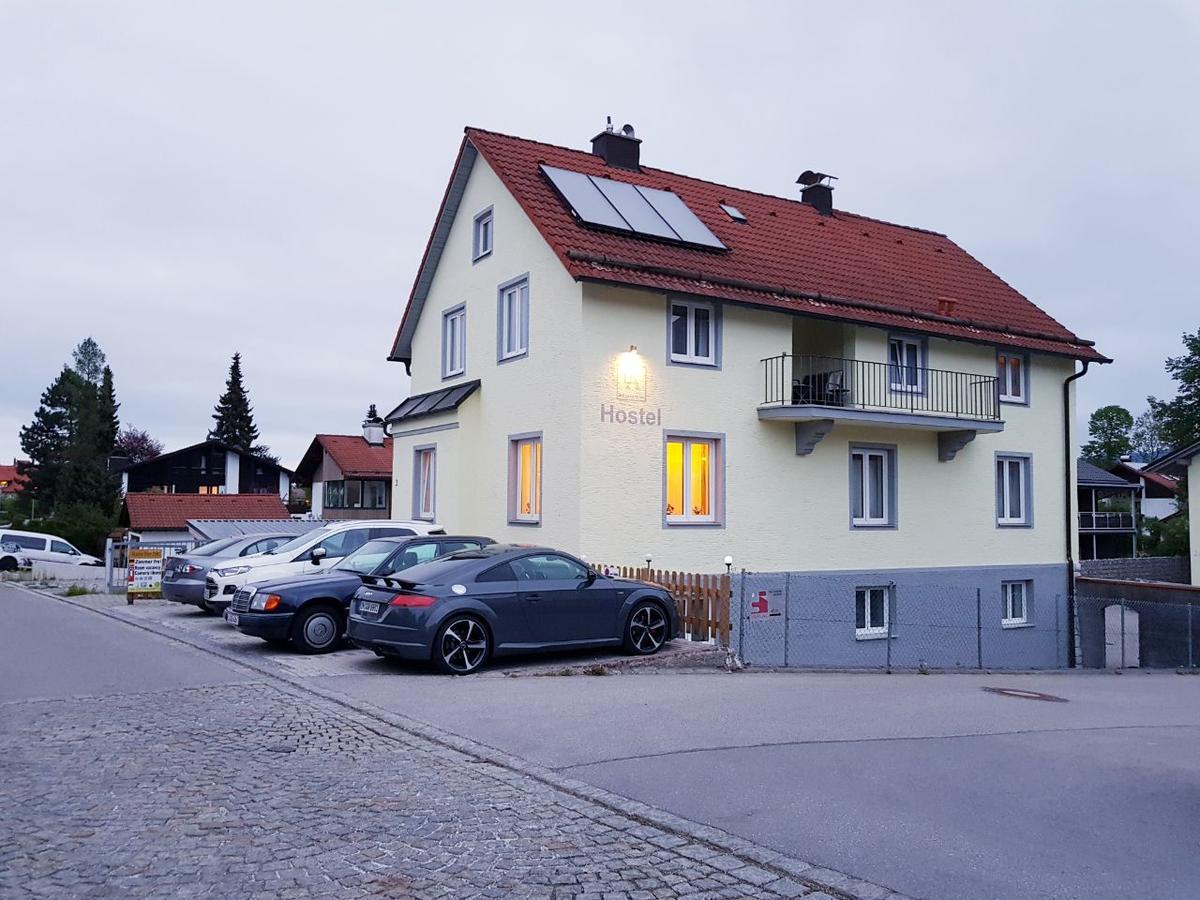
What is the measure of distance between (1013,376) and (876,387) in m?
5.07

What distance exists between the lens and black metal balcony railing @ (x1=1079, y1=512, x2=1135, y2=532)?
62688mm

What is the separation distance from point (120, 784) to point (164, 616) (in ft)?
43.8

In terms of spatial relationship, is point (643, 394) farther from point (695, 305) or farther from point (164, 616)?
point (164, 616)

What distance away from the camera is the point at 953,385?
22078 millimetres

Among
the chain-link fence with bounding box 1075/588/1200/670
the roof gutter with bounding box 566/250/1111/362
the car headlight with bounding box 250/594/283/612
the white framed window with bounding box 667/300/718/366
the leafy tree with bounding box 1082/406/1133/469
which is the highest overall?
the leafy tree with bounding box 1082/406/1133/469

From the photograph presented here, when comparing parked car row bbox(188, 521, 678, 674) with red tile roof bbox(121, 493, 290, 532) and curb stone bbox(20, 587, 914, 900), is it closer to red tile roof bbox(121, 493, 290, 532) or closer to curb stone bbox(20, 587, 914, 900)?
curb stone bbox(20, 587, 914, 900)

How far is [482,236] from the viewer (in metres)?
21.6

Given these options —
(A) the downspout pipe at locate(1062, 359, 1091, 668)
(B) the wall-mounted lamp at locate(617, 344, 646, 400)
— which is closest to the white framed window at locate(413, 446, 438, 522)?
(B) the wall-mounted lamp at locate(617, 344, 646, 400)

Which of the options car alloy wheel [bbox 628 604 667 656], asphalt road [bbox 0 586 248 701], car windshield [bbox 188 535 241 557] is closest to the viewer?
asphalt road [bbox 0 586 248 701]

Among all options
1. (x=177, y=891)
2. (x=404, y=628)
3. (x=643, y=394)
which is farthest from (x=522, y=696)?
(x=643, y=394)

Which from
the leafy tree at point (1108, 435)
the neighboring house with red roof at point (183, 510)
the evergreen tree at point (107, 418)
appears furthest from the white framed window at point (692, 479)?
the leafy tree at point (1108, 435)

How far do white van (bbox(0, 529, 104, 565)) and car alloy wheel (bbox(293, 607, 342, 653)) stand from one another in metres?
28.0

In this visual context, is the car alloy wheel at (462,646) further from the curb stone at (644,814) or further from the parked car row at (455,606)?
the curb stone at (644,814)

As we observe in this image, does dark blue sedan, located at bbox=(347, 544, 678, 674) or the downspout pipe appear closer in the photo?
dark blue sedan, located at bbox=(347, 544, 678, 674)
